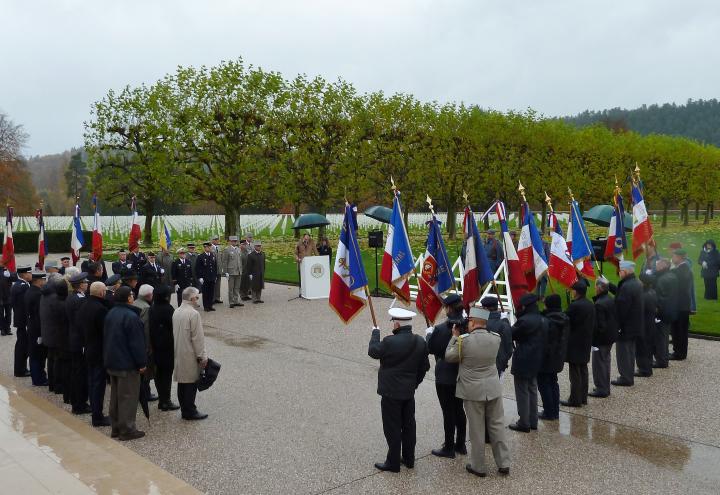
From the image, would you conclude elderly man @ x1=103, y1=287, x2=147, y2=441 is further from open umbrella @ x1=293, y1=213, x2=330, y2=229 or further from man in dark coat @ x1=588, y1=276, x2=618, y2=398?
open umbrella @ x1=293, y1=213, x2=330, y2=229

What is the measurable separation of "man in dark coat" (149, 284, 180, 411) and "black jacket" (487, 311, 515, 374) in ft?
14.6

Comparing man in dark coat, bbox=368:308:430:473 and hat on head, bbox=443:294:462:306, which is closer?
man in dark coat, bbox=368:308:430:473

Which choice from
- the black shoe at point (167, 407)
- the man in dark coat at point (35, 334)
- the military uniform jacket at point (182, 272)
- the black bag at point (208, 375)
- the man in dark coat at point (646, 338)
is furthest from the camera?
the military uniform jacket at point (182, 272)

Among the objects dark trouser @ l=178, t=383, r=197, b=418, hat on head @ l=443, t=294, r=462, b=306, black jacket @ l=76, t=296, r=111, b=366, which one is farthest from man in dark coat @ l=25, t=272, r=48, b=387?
hat on head @ l=443, t=294, r=462, b=306

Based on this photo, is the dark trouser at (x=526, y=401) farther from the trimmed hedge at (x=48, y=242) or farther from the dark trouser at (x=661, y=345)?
the trimmed hedge at (x=48, y=242)

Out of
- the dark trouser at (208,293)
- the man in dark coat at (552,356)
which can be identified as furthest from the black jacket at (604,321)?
the dark trouser at (208,293)

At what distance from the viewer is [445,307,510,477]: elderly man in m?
6.43

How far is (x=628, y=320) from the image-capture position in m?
9.74

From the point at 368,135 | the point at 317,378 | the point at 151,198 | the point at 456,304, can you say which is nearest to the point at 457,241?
the point at 368,135

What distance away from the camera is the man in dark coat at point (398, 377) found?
21.3 feet

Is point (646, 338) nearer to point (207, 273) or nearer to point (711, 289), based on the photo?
point (711, 289)

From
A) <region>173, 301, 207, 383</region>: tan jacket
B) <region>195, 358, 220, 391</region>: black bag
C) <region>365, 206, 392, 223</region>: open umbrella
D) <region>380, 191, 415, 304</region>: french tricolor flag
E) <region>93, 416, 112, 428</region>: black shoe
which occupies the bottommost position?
<region>93, 416, 112, 428</region>: black shoe

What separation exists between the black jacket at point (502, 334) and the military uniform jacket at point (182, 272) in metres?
11.6

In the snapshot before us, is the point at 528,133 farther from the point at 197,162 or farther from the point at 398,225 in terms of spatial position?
the point at 398,225
